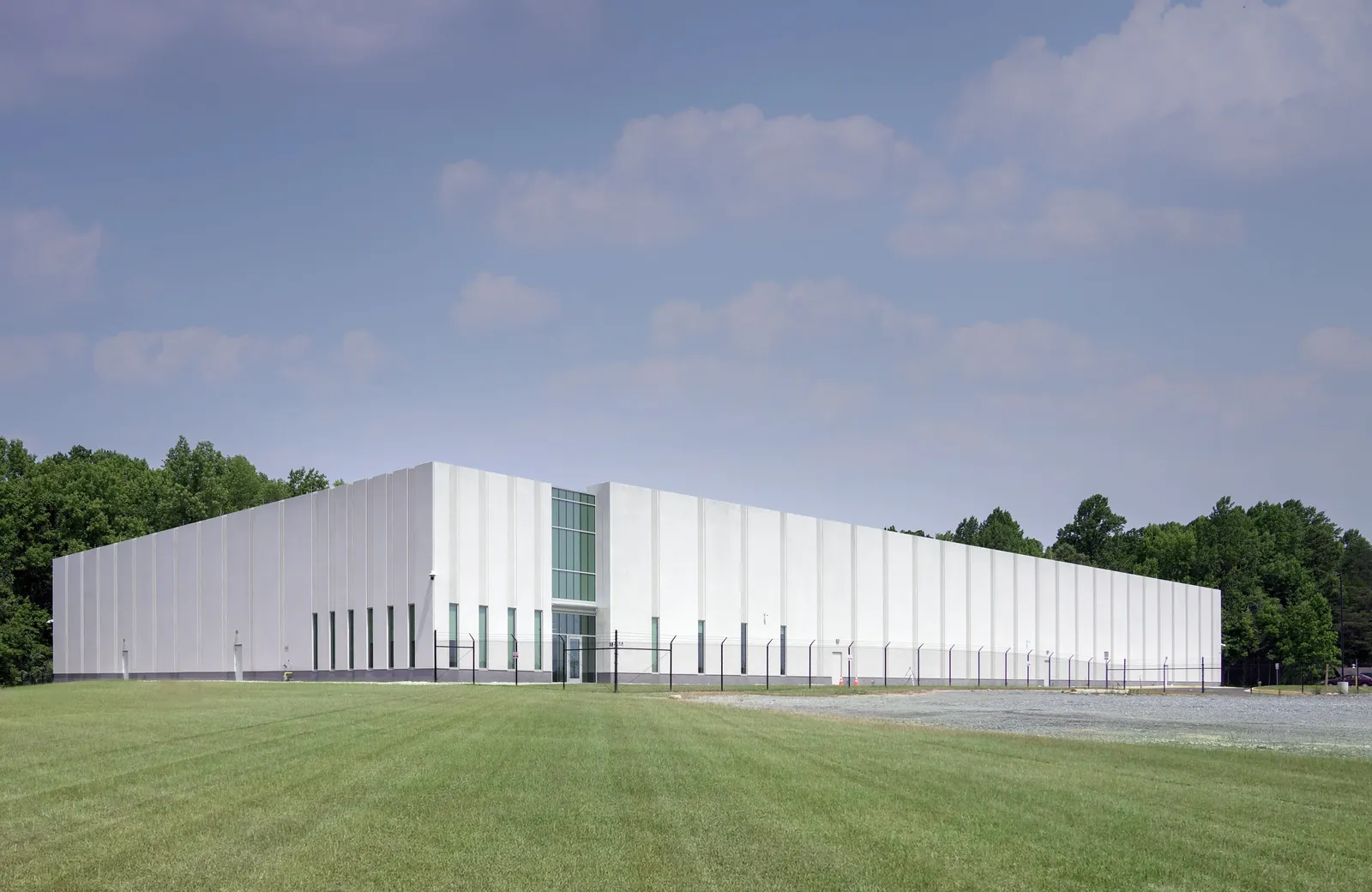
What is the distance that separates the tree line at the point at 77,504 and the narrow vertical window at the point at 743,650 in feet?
167

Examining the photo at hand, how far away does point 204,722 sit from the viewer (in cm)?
2295

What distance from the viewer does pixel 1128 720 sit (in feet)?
104

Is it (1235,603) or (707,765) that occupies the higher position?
(707,765)

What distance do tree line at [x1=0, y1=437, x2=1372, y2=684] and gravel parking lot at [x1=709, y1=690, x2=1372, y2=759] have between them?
67300 mm

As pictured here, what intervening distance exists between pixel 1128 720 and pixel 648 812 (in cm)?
2286

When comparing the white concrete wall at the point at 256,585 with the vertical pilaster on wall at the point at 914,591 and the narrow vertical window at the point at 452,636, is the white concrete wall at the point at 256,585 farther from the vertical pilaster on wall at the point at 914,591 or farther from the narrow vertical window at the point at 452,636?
the vertical pilaster on wall at the point at 914,591

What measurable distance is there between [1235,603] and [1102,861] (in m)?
149

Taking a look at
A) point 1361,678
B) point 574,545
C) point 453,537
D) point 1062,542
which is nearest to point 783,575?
point 574,545

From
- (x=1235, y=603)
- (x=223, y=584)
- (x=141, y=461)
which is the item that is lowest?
(x=1235, y=603)

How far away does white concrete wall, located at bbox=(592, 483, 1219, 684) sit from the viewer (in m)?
70.1

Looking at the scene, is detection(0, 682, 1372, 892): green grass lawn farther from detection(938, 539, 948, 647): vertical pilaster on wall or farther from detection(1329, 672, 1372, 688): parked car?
detection(1329, 672, 1372, 688): parked car

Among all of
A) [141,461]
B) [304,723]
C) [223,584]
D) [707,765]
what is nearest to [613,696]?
[304,723]

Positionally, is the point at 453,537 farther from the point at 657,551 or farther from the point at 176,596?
the point at 176,596

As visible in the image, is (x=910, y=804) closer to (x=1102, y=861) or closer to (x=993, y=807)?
(x=993, y=807)
